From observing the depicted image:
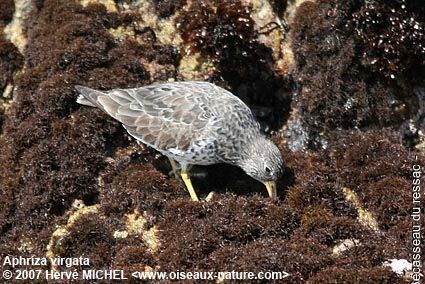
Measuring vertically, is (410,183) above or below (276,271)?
above

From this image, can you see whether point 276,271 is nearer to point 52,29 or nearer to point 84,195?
point 84,195

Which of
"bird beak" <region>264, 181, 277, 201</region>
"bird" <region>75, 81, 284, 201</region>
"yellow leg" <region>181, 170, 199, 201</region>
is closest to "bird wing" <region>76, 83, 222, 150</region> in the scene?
A: "bird" <region>75, 81, 284, 201</region>

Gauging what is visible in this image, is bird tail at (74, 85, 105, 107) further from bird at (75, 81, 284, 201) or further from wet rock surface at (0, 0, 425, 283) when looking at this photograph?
wet rock surface at (0, 0, 425, 283)

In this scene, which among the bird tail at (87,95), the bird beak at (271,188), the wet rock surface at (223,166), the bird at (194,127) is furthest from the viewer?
the bird tail at (87,95)

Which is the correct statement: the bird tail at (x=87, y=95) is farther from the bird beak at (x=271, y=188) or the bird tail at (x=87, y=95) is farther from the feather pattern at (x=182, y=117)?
the bird beak at (x=271, y=188)

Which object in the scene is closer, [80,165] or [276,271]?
[276,271]

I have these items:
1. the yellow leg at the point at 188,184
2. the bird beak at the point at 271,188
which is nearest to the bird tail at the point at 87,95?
the yellow leg at the point at 188,184

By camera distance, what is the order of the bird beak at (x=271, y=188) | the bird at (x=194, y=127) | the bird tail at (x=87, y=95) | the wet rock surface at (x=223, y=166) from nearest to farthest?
the wet rock surface at (x=223, y=166) < the bird beak at (x=271, y=188) < the bird at (x=194, y=127) < the bird tail at (x=87, y=95)

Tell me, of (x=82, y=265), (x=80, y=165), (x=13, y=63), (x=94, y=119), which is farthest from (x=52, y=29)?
(x=82, y=265)
